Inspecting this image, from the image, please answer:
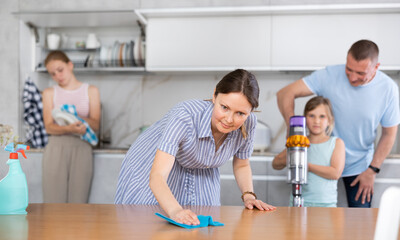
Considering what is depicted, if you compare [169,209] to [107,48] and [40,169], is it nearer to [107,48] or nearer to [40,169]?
[40,169]

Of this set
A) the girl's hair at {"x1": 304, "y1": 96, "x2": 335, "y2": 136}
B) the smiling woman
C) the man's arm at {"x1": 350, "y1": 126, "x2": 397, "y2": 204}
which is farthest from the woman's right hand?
the man's arm at {"x1": 350, "y1": 126, "x2": 397, "y2": 204}

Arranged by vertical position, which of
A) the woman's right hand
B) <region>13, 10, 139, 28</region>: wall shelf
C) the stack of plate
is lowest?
the woman's right hand

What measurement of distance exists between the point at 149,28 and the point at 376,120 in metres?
1.72

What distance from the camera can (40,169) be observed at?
10.6 feet

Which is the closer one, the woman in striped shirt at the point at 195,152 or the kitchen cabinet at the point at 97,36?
the woman in striped shirt at the point at 195,152

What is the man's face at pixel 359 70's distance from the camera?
7.51ft

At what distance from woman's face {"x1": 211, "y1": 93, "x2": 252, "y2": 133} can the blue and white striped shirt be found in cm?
10

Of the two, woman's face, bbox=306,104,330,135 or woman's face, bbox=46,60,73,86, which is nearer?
woman's face, bbox=306,104,330,135

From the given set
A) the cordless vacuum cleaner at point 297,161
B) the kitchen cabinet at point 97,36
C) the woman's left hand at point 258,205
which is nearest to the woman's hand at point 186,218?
the woman's left hand at point 258,205

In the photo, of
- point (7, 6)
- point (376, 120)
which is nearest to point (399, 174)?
point (376, 120)

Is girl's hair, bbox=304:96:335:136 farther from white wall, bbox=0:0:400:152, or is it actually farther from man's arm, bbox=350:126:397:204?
white wall, bbox=0:0:400:152

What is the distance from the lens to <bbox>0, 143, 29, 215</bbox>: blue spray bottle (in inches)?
48.9

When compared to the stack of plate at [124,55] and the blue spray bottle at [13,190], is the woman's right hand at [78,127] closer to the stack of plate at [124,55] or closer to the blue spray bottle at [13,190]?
the stack of plate at [124,55]

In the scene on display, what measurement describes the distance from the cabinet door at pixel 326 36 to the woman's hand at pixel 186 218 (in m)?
2.26
